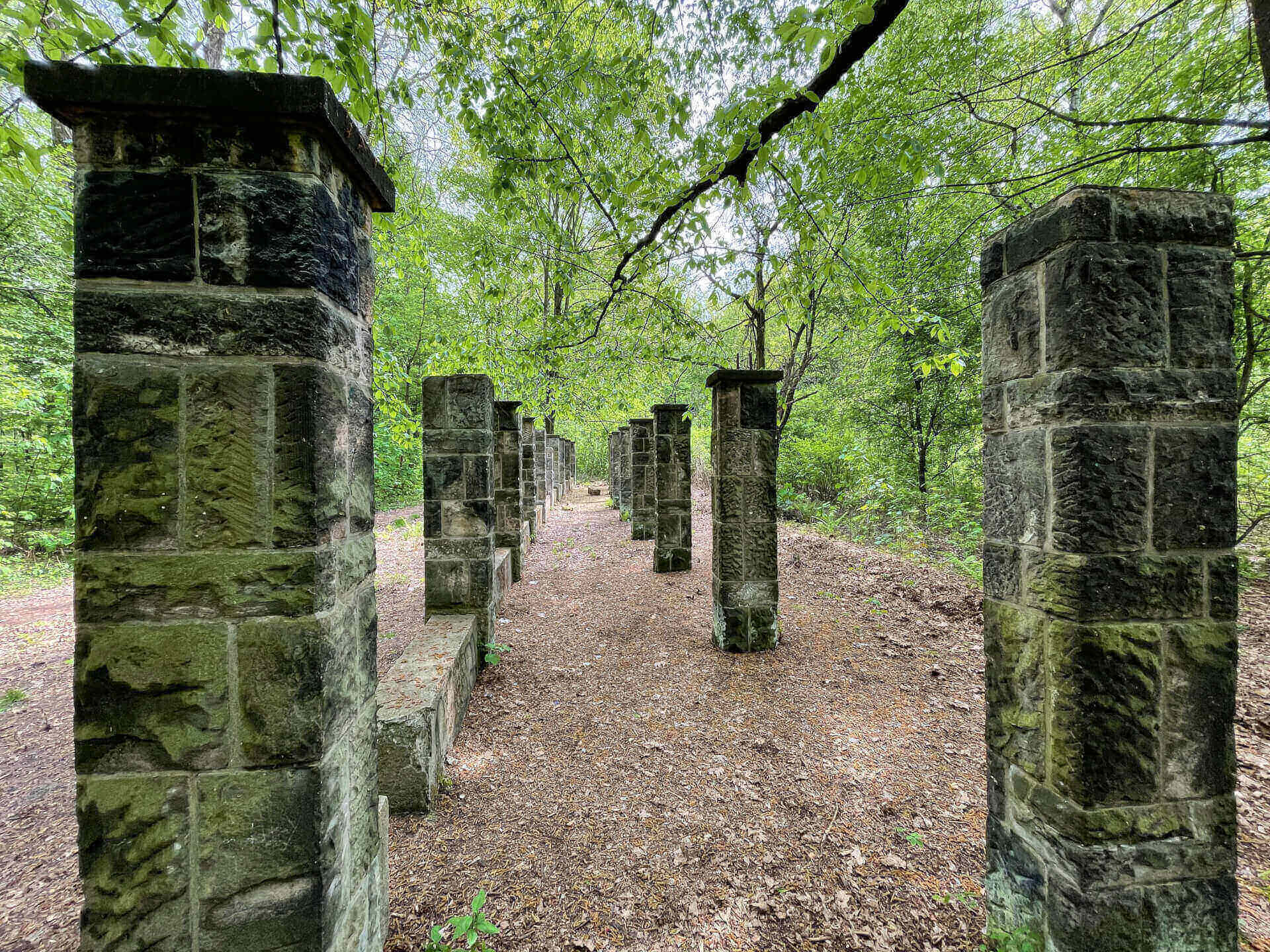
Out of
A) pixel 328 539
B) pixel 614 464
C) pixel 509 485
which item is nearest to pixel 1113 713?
pixel 328 539

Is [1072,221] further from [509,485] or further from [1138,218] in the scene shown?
[509,485]

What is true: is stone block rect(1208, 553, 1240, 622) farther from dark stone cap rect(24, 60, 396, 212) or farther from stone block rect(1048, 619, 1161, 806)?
dark stone cap rect(24, 60, 396, 212)

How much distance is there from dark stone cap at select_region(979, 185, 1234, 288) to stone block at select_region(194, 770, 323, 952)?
2743 millimetres

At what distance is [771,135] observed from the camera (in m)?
3.34

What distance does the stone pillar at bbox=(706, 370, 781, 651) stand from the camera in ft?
13.6

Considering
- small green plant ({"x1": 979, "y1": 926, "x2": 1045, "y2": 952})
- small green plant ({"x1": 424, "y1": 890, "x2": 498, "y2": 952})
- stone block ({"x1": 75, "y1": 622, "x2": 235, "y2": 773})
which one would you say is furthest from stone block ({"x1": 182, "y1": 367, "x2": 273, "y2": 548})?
small green plant ({"x1": 979, "y1": 926, "x2": 1045, "y2": 952})

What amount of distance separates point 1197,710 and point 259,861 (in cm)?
278

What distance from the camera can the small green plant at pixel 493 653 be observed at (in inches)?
165

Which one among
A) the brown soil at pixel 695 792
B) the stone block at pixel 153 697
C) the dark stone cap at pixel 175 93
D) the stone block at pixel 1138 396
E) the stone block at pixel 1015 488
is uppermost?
the dark stone cap at pixel 175 93

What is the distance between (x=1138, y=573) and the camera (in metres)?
1.42

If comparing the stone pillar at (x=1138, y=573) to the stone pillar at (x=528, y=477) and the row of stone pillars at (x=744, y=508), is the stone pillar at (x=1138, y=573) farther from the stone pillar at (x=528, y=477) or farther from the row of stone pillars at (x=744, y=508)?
the stone pillar at (x=528, y=477)

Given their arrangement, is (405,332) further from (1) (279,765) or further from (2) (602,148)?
(1) (279,765)

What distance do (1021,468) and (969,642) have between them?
3.68m

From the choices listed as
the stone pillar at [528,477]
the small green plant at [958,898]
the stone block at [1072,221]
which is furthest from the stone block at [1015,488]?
the stone pillar at [528,477]
